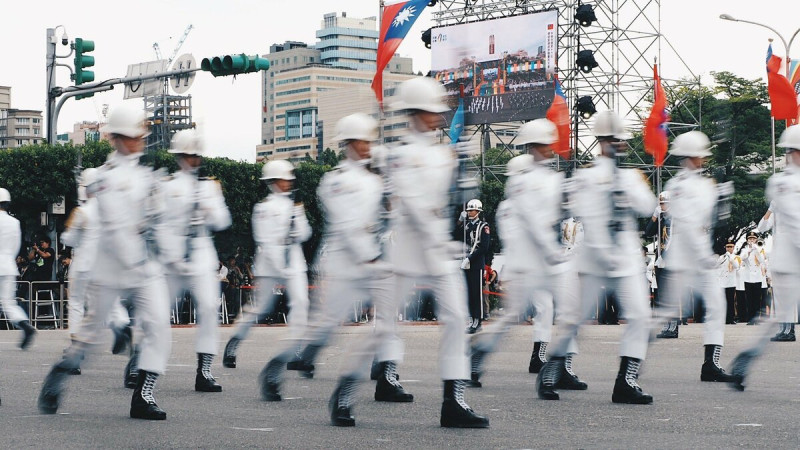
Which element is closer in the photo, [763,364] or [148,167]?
[148,167]

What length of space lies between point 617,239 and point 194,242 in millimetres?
3541

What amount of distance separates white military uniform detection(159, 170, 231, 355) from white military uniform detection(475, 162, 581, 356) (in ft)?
7.44

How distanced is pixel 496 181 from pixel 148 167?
4209 cm

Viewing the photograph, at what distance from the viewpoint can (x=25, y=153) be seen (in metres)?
34.8

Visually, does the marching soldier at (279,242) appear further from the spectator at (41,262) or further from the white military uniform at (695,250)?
the spectator at (41,262)

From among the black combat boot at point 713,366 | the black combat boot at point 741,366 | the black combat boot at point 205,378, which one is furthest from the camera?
the black combat boot at point 713,366

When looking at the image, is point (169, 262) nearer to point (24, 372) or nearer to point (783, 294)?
point (24, 372)

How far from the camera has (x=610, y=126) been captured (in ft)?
32.8

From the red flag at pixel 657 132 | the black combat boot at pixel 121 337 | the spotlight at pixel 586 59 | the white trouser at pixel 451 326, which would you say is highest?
the spotlight at pixel 586 59

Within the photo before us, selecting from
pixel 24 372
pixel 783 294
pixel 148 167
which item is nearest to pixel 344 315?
pixel 148 167

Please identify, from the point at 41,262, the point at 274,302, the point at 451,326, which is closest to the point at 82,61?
the point at 41,262

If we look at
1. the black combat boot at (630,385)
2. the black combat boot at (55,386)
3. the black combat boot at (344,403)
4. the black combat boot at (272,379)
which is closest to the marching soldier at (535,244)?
the black combat boot at (630,385)

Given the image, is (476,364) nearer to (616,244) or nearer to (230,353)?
(616,244)

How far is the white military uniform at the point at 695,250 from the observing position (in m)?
11.2
